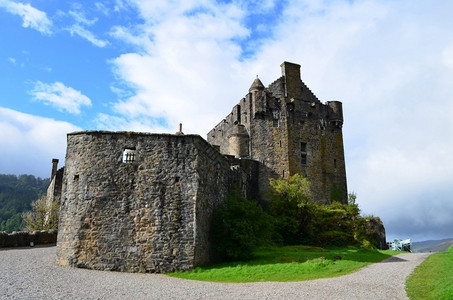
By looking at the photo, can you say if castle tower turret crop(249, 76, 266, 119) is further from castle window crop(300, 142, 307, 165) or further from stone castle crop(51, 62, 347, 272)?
stone castle crop(51, 62, 347, 272)

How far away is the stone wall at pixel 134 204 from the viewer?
703 inches

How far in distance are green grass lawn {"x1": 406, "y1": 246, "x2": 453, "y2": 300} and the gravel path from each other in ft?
1.31

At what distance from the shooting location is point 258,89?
41156mm

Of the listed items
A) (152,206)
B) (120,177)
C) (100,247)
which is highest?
(120,177)

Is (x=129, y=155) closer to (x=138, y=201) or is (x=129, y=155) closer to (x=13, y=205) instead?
(x=138, y=201)

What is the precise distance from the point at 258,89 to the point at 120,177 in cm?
2556

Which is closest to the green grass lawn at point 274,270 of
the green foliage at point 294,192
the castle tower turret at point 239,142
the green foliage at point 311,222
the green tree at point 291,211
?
the green tree at point 291,211

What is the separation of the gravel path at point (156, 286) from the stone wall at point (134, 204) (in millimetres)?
1140

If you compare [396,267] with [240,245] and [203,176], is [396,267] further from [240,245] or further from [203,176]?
[203,176]

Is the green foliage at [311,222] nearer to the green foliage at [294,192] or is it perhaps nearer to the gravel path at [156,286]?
the green foliage at [294,192]

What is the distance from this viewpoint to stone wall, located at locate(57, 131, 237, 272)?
17.9m

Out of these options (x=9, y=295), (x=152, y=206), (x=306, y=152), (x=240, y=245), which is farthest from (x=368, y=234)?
(x=9, y=295)

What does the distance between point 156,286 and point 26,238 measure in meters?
16.4

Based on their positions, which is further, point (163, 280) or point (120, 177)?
point (120, 177)
